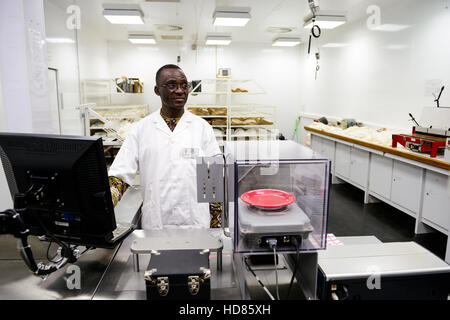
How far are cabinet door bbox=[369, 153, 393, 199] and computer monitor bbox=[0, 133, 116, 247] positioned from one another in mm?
3652

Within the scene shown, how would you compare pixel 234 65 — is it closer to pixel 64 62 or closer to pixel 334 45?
pixel 334 45

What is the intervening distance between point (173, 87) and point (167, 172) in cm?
46

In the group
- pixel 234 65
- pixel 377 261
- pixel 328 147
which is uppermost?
pixel 234 65

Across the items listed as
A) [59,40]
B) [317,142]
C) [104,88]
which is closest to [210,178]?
[59,40]

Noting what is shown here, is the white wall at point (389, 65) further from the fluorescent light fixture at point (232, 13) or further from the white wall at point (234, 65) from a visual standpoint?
the fluorescent light fixture at point (232, 13)

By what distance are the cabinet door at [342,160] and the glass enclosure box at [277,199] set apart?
3.98 m

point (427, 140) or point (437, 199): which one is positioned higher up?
point (427, 140)

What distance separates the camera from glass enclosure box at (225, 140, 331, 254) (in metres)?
0.96

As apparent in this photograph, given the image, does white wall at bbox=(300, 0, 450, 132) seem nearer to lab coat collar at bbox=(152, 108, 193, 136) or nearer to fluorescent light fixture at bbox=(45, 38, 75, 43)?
lab coat collar at bbox=(152, 108, 193, 136)

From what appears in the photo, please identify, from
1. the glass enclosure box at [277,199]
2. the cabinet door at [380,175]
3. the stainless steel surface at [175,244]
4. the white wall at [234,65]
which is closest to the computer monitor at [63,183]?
the stainless steel surface at [175,244]

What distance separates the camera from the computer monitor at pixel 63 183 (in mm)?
962

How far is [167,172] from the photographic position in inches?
67.2
